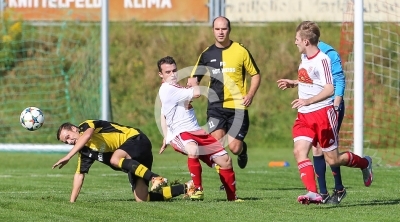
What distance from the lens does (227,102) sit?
12.8 meters

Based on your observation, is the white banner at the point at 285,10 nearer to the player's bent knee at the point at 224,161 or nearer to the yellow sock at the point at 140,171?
the player's bent knee at the point at 224,161

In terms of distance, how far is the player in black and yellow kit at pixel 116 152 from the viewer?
10.4m

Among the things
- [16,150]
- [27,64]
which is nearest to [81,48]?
[27,64]

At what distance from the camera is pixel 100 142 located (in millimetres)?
10711

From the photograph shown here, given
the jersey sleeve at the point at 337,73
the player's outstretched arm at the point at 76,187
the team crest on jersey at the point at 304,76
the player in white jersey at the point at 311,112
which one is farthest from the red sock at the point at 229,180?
the jersey sleeve at the point at 337,73

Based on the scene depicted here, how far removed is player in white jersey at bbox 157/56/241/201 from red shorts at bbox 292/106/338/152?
1065 mm

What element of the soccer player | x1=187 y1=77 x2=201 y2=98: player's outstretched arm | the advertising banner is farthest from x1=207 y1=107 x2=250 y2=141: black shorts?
the advertising banner

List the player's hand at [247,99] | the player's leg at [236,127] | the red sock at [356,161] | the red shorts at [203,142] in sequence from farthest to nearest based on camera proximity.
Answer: the player's leg at [236,127] < the player's hand at [247,99] < the red shorts at [203,142] < the red sock at [356,161]

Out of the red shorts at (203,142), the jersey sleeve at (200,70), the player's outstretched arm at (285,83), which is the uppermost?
the jersey sleeve at (200,70)

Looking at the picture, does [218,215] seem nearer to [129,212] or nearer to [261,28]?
[129,212]

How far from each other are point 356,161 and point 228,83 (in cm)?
272

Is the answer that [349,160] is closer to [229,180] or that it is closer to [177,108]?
[229,180]

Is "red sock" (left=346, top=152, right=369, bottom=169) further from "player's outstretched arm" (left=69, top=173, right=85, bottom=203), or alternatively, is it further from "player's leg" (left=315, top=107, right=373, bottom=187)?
"player's outstretched arm" (left=69, top=173, right=85, bottom=203)

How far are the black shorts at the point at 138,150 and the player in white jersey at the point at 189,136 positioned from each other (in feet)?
1.35
